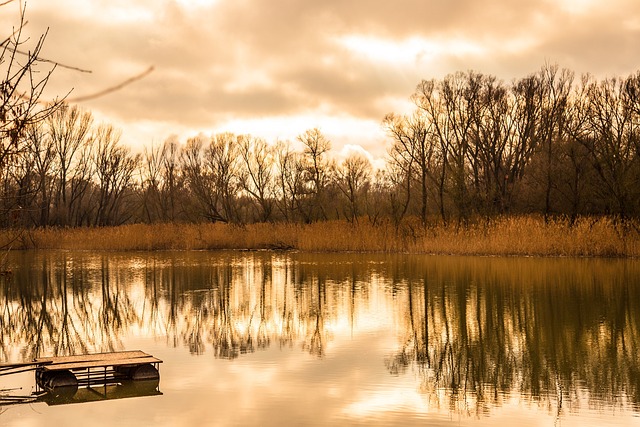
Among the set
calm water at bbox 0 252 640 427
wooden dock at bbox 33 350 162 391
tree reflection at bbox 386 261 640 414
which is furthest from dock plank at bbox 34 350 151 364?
tree reflection at bbox 386 261 640 414

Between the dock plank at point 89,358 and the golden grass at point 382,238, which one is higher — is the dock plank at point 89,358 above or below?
below

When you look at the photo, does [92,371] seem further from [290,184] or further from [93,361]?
[290,184]

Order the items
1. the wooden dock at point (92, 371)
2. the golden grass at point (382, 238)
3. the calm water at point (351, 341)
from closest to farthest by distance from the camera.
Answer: the calm water at point (351, 341) < the wooden dock at point (92, 371) < the golden grass at point (382, 238)

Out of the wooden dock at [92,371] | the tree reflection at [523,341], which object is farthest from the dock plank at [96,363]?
the tree reflection at [523,341]

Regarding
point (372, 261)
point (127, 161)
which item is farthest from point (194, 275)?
point (127, 161)

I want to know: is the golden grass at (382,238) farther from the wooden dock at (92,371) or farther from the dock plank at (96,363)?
the dock plank at (96,363)

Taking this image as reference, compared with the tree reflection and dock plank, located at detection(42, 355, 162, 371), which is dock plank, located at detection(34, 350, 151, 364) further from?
the tree reflection

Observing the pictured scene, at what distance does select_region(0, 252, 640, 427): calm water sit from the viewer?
8.07 metres

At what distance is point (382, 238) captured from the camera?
3141cm

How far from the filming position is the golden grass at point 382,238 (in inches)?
1034

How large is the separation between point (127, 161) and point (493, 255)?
3016cm

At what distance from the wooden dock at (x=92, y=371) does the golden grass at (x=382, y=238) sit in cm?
1065

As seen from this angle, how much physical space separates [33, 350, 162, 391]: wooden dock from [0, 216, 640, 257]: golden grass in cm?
1065

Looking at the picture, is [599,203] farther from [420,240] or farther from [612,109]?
[420,240]
